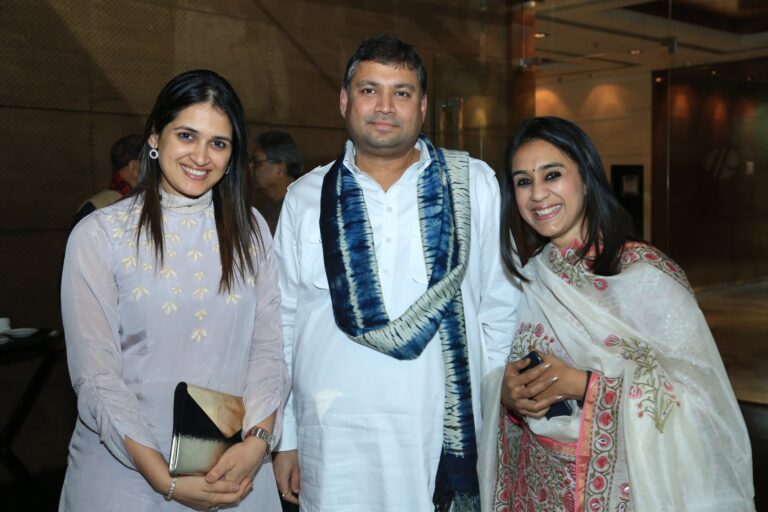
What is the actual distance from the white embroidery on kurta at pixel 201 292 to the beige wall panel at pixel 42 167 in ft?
9.43

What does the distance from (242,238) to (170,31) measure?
3.22m

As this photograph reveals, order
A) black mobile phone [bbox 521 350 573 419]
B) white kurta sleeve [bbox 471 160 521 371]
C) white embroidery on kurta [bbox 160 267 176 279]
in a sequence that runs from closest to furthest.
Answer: white embroidery on kurta [bbox 160 267 176 279] < black mobile phone [bbox 521 350 573 419] < white kurta sleeve [bbox 471 160 521 371]

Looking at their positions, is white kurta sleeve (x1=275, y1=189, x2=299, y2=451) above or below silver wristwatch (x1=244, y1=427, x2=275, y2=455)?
above

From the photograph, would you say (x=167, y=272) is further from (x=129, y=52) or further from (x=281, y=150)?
(x=129, y=52)

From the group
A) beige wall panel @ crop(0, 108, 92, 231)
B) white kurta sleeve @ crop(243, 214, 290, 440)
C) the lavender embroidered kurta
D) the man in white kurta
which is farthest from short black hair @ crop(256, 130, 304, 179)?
the lavender embroidered kurta

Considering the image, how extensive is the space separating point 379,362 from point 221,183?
0.63 meters

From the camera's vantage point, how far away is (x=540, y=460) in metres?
1.84

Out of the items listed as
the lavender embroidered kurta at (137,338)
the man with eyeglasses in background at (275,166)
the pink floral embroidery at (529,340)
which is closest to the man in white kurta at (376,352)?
the pink floral embroidery at (529,340)

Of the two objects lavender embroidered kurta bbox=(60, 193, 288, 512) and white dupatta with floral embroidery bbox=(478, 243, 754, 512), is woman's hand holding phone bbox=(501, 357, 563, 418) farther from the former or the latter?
lavender embroidered kurta bbox=(60, 193, 288, 512)

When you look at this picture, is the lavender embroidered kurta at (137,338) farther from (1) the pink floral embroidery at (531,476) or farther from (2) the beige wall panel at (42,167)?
(2) the beige wall panel at (42,167)

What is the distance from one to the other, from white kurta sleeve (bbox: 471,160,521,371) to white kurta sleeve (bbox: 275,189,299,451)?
537 millimetres

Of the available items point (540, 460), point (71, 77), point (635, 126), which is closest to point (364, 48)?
point (540, 460)

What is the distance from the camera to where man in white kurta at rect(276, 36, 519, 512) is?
1898mm

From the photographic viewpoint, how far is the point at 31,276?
400 cm
